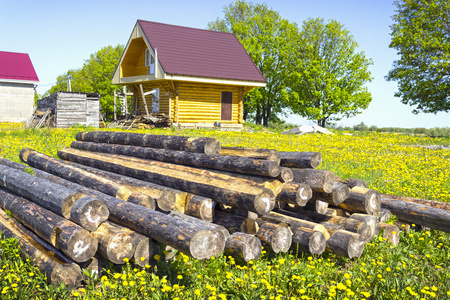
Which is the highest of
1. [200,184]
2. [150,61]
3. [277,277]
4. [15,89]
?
[150,61]

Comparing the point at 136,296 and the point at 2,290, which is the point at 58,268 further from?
the point at 136,296

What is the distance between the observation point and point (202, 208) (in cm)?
509

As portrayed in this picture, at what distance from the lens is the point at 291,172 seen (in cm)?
511

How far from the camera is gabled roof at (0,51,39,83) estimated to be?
34.3 metres

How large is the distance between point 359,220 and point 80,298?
11.6 ft

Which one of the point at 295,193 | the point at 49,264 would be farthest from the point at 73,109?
the point at 295,193

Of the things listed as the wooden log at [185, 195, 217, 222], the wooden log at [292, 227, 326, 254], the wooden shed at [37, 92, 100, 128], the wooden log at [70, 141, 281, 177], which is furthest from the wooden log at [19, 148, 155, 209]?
the wooden shed at [37, 92, 100, 128]

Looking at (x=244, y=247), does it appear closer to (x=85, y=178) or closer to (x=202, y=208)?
(x=202, y=208)

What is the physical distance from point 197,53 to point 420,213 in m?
22.4

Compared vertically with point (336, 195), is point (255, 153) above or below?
above

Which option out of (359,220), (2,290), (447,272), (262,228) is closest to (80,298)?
(2,290)

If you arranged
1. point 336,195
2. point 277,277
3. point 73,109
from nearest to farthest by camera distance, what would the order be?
1. point 277,277
2. point 336,195
3. point 73,109

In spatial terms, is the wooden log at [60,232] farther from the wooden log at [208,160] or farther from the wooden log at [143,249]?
the wooden log at [208,160]

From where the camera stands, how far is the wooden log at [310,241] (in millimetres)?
4602
